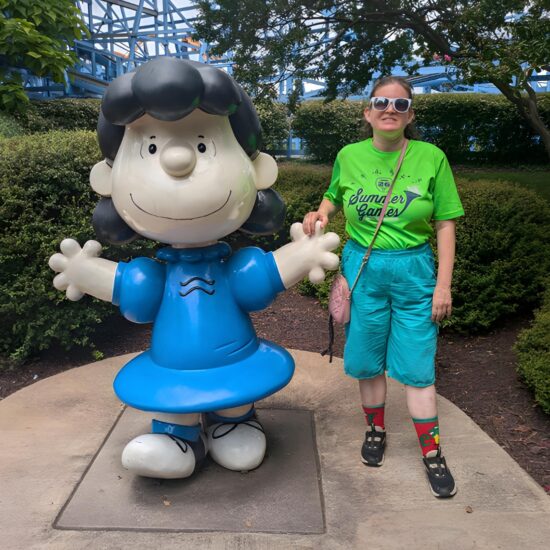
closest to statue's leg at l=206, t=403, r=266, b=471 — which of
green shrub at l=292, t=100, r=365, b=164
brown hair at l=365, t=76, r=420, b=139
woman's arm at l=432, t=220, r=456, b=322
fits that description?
woman's arm at l=432, t=220, r=456, b=322

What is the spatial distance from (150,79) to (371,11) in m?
4.57

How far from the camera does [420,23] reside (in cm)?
581

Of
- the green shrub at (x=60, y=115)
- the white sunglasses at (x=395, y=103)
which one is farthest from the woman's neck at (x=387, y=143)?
the green shrub at (x=60, y=115)

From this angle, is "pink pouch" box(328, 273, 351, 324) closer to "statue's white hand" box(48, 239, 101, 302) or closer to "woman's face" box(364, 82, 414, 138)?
"woman's face" box(364, 82, 414, 138)

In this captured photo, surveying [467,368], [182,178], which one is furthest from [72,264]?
[467,368]

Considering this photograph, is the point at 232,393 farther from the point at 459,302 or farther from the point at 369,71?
the point at 369,71

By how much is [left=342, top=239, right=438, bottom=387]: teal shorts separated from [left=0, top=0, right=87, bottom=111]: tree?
5059 millimetres

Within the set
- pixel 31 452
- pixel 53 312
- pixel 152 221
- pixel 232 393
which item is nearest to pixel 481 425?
pixel 232 393

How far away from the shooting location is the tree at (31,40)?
6.00 metres

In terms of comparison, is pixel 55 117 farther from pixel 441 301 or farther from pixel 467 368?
pixel 441 301

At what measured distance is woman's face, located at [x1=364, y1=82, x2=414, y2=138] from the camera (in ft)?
7.70

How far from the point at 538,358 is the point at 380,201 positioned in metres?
1.68

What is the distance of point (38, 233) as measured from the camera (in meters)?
3.71

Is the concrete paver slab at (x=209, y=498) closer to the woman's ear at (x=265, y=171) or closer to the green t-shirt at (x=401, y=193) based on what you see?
the green t-shirt at (x=401, y=193)
